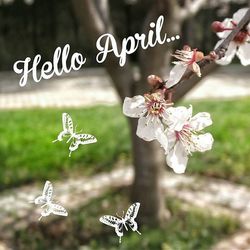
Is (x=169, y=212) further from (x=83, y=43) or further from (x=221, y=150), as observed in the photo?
(x=83, y=43)

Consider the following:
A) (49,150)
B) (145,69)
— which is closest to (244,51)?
(145,69)

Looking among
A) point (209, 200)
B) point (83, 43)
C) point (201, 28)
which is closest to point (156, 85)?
point (209, 200)

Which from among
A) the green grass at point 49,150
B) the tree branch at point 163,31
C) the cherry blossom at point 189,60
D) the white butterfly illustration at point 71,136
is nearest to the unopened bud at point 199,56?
the cherry blossom at point 189,60

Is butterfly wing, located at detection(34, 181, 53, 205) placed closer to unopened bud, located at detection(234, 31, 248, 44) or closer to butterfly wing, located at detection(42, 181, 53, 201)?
butterfly wing, located at detection(42, 181, 53, 201)

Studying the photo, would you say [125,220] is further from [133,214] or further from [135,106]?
[135,106]

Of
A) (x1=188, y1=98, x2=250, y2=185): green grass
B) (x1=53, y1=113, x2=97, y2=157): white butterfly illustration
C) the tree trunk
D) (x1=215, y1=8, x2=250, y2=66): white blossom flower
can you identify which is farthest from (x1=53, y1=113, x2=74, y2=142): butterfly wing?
(x1=188, y1=98, x2=250, y2=185): green grass

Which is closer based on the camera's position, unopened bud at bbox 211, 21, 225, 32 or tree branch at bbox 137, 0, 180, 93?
unopened bud at bbox 211, 21, 225, 32
